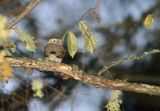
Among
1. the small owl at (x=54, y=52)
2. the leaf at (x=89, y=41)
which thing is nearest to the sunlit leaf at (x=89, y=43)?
the leaf at (x=89, y=41)

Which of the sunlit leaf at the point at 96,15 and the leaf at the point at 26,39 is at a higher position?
the sunlit leaf at the point at 96,15

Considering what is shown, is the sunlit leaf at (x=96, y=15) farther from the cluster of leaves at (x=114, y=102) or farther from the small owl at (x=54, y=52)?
the cluster of leaves at (x=114, y=102)

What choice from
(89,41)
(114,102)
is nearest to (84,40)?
(89,41)

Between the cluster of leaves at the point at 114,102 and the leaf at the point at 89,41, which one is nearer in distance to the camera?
the leaf at the point at 89,41

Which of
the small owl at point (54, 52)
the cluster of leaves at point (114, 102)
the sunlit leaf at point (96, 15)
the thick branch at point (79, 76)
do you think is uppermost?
the sunlit leaf at point (96, 15)

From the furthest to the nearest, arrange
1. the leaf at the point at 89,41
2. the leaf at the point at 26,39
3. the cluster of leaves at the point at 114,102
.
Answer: the cluster of leaves at the point at 114,102
the leaf at the point at 89,41
the leaf at the point at 26,39

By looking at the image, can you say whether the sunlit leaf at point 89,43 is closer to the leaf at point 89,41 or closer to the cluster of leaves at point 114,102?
the leaf at point 89,41

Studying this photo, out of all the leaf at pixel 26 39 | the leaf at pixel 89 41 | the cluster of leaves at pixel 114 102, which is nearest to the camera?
the leaf at pixel 26 39

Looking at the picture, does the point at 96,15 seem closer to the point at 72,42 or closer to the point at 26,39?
the point at 72,42
